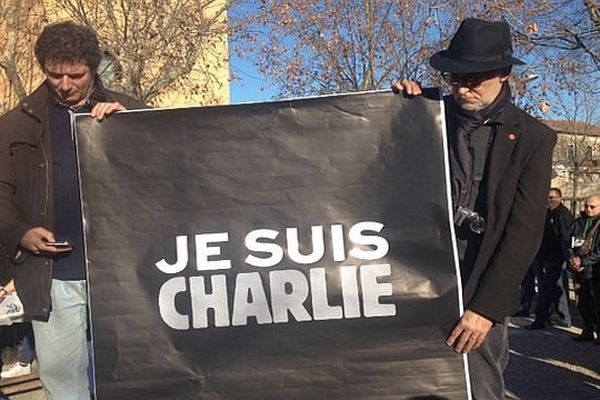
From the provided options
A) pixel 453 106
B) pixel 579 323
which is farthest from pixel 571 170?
pixel 453 106

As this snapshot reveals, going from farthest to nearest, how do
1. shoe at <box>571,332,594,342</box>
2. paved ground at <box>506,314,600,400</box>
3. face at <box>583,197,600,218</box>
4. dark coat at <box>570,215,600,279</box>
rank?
shoe at <box>571,332,594,342</box> < face at <box>583,197,600,218</box> < dark coat at <box>570,215,600,279</box> < paved ground at <box>506,314,600,400</box>

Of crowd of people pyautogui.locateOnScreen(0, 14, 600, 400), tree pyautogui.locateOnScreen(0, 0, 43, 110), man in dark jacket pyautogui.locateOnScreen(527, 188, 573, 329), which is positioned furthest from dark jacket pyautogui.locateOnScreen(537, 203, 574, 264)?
crowd of people pyautogui.locateOnScreen(0, 14, 600, 400)

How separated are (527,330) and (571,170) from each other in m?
25.8

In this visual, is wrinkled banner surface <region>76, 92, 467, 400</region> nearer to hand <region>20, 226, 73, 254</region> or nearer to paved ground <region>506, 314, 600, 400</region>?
hand <region>20, 226, 73, 254</region>

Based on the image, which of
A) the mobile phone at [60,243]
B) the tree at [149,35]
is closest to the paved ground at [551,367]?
the mobile phone at [60,243]

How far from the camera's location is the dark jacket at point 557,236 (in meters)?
10.1

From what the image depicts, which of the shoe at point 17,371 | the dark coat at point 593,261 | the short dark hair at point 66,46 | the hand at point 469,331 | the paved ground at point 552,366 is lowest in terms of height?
the paved ground at point 552,366

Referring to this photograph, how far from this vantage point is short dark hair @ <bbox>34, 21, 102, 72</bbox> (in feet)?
9.86

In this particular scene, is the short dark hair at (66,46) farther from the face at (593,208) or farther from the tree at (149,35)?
the tree at (149,35)

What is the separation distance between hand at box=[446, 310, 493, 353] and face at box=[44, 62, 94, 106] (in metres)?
1.65

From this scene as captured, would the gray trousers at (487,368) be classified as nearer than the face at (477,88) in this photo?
No

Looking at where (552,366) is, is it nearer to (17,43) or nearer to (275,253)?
(275,253)

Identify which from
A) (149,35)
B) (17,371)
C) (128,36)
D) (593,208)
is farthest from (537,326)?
(128,36)

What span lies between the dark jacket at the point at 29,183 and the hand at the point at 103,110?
28cm
